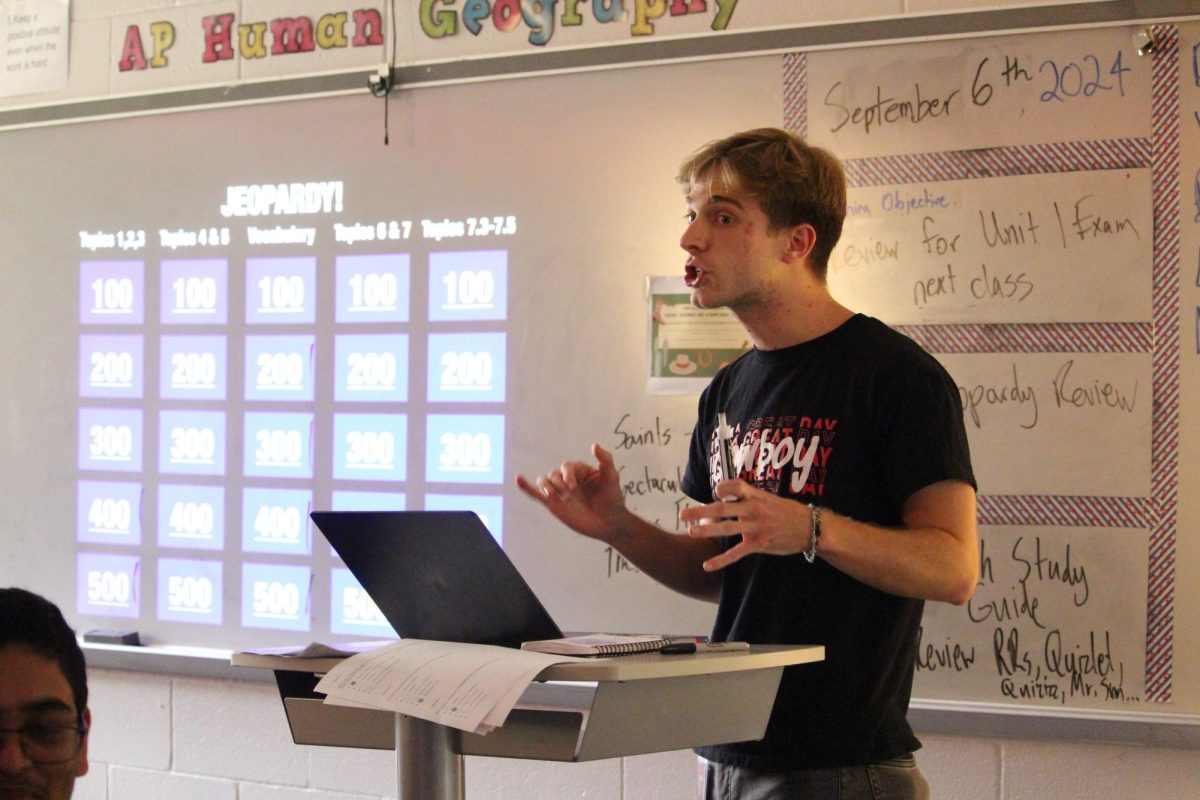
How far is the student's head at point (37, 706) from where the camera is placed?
994 mm

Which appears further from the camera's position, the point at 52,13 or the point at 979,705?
the point at 52,13

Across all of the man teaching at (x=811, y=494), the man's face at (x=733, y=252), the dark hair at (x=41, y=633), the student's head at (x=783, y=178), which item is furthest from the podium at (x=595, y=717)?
the student's head at (x=783, y=178)

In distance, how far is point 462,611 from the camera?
1.34 meters

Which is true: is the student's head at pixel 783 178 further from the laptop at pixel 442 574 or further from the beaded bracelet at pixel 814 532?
the laptop at pixel 442 574

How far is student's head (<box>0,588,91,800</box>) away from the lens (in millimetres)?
994

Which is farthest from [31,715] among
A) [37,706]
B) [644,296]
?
[644,296]

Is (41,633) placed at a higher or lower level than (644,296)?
lower

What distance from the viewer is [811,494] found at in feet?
5.34

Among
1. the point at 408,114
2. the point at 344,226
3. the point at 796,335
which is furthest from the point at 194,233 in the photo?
the point at 796,335

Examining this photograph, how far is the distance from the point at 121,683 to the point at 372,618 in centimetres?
70

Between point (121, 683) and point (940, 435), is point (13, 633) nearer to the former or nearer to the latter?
point (940, 435)

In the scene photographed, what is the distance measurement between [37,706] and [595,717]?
47 centimetres

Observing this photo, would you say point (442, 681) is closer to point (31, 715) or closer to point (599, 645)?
point (599, 645)

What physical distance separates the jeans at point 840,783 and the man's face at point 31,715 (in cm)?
85
